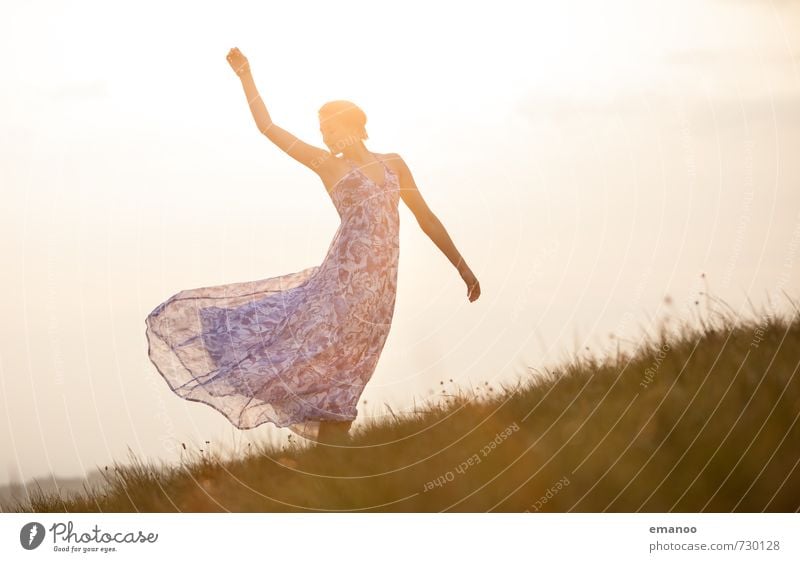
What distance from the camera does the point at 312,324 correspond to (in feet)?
29.0

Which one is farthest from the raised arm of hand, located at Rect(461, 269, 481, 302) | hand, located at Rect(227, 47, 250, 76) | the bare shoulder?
hand, located at Rect(461, 269, 481, 302)

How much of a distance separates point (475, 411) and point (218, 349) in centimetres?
213

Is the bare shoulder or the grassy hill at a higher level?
the bare shoulder

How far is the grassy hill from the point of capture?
275 inches

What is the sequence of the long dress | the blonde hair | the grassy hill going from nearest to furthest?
the grassy hill
the blonde hair
the long dress

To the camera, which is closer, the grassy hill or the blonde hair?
the grassy hill

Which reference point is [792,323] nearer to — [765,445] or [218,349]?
[765,445]

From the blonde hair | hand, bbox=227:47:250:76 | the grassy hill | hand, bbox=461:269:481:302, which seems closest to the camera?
the grassy hill

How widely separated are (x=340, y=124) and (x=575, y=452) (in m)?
3.24

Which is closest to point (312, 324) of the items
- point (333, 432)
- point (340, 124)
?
point (333, 432)

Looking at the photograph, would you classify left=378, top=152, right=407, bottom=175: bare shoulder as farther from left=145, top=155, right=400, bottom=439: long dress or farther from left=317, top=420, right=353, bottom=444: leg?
left=317, top=420, right=353, bottom=444: leg

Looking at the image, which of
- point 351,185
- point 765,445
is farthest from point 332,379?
point 765,445

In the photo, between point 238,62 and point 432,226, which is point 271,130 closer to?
point 238,62

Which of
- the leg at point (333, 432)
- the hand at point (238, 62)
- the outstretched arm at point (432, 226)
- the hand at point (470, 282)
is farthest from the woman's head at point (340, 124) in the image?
the leg at point (333, 432)
